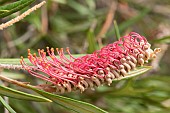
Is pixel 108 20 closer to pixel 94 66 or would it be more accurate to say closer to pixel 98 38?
pixel 98 38

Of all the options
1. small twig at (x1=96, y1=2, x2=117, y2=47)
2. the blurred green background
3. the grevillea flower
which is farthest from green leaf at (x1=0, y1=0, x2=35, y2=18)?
small twig at (x1=96, y1=2, x2=117, y2=47)

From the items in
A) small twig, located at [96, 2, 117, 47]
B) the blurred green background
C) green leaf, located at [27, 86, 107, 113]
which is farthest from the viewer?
small twig, located at [96, 2, 117, 47]

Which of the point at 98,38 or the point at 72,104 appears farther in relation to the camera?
the point at 98,38

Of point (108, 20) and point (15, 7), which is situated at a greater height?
point (108, 20)

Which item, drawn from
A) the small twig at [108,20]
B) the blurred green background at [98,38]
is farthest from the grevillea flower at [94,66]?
the small twig at [108,20]

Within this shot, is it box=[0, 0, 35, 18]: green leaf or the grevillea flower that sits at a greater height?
box=[0, 0, 35, 18]: green leaf

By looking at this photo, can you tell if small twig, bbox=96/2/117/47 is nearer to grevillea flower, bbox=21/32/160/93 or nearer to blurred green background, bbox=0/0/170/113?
blurred green background, bbox=0/0/170/113

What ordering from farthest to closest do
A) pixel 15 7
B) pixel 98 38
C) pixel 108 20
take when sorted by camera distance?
pixel 108 20 < pixel 98 38 < pixel 15 7

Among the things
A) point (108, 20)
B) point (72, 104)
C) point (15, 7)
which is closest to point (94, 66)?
point (72, 104)

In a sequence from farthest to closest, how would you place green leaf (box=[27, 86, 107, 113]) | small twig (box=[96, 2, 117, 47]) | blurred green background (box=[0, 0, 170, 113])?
small twig (box=[96, 2, 117, 47]) → blurred green background (box=[0, 0, 170, 113]) → green leaf (box=[27, 86, 107, 113])
